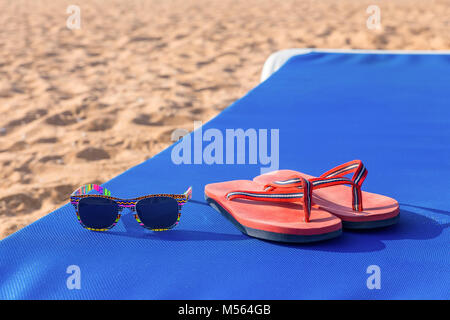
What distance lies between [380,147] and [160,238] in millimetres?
791

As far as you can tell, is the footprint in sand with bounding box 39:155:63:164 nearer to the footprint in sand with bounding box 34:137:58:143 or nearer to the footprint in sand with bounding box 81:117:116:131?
the footprint in sand with bounding box 34:137:58:143

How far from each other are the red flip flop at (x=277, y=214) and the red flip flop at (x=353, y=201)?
0.08 ft

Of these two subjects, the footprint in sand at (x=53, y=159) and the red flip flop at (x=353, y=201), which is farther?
the footprint in sand at (x=53, y=159)

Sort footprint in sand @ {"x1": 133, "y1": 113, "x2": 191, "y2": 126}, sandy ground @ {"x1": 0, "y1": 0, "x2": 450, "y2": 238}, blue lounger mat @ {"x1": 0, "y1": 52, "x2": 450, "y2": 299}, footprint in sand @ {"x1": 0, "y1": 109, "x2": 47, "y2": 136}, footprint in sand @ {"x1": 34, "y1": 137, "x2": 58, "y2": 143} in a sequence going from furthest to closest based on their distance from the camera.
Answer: footprint in sand @ {"x1": 133, "y1": 113, "x2": 191, "y2": 126}, footprint in sand @ {"x1": 0, "y1": 109, "x2": 47, "y2": 136}, footprint in sand @ {"x1": 34, "y1": 137, "x2": 58, "y2": 143}, sandy ground @ {"x1": 0, "y1": 0, "x2": 450, "y2": 238}, blue lounger mat @ {"x1": 0, "y1": 52, "x2": 450, "y2": 299}

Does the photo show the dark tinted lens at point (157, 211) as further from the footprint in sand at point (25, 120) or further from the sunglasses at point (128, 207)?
the footprint in sand at point (25, 120)

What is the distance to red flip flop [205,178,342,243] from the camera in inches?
34.9

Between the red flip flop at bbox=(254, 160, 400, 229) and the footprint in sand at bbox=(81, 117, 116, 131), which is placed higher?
the footprint in sand at bbox=(81, 117, 116, 131)

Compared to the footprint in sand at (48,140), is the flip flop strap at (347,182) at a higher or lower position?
lower

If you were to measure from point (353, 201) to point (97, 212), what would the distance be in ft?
1.47

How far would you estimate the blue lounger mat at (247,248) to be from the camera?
0.78 m

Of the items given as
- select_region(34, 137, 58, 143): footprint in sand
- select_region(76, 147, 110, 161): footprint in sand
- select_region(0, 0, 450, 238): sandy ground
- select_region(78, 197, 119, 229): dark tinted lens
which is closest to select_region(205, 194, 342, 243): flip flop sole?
select_region(78, 197, 119, 229): dark tinted lens

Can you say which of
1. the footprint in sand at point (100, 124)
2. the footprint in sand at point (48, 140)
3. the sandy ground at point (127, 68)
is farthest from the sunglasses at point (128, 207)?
the footprint in sand at point (100, 124)

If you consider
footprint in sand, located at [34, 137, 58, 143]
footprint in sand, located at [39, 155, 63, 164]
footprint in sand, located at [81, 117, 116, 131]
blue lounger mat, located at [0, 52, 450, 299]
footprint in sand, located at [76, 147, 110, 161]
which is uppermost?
footprint in sand, located at [81, 117, 116, 131]

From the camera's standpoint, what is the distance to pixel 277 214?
3.06ft
